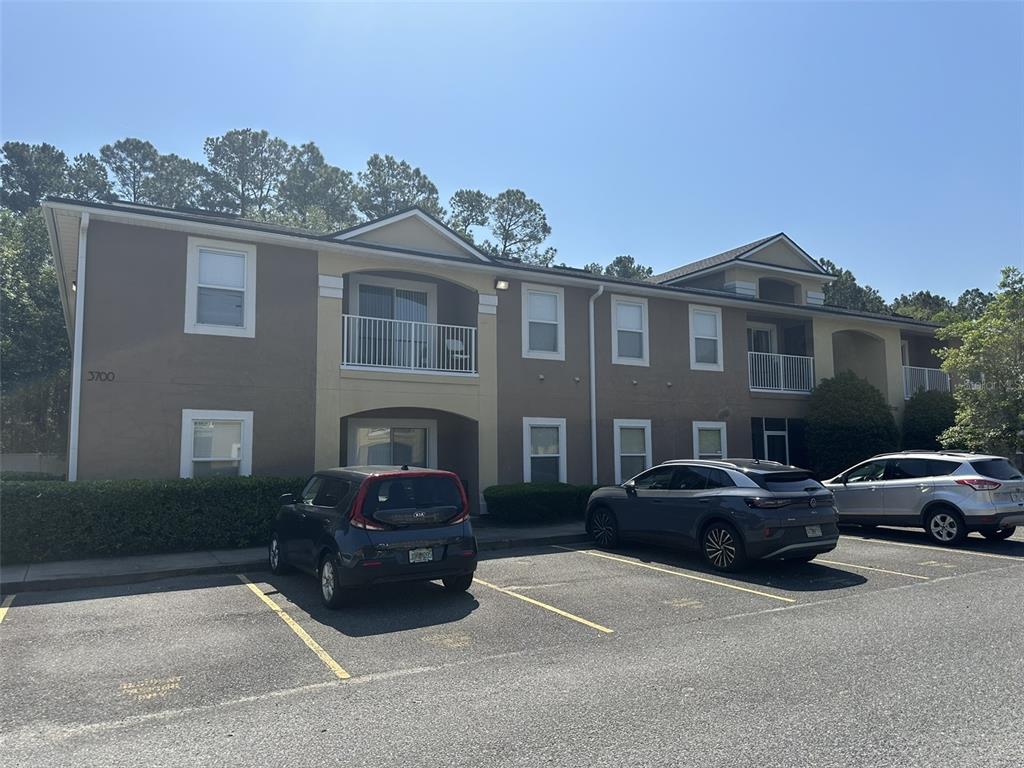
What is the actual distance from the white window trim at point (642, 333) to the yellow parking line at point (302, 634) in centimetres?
1064

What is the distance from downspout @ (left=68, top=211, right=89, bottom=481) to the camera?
1145cm

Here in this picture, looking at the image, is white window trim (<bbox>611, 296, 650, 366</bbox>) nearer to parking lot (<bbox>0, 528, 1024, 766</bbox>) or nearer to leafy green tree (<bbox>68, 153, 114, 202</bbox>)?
parking lot (<bbox>0, 528, 1024, 766</bbox>)

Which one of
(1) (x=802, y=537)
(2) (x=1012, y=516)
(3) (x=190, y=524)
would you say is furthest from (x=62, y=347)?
(2) (x=1012, y=516)

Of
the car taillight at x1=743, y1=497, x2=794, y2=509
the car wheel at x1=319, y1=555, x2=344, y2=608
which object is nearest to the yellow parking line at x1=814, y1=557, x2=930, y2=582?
the car taillight at x1=743, y1=497, x2=794, y2=509

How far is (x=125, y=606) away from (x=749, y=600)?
7.27 meters

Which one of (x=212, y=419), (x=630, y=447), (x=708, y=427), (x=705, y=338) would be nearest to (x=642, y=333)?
(x=705, y=338)

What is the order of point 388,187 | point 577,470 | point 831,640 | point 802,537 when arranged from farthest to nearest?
point 388,187 < point 577,470 < point 802,537 < point 831,640

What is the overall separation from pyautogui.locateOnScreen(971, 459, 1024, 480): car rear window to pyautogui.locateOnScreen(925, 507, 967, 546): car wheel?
848 mm

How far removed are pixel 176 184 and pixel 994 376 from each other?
159 ft

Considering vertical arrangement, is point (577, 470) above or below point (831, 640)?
above

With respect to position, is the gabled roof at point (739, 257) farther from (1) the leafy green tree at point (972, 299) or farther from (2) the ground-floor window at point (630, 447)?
(1) the leafy green tree at point (972, 299)

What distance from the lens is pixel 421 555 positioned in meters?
7.96

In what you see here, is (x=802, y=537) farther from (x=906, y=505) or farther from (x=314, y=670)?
(x=314, y=670)

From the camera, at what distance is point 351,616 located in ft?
24.9
